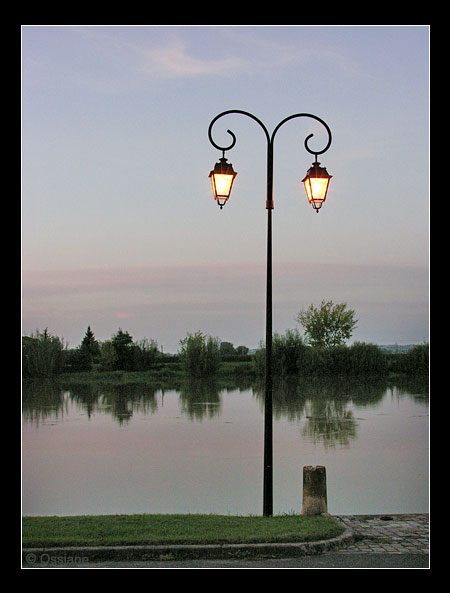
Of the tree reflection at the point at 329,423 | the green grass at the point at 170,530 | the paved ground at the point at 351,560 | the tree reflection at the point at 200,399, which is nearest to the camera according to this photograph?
the paved ground at the point at 351,560

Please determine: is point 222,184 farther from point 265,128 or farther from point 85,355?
point 85,355

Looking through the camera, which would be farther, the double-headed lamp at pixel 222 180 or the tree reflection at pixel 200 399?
the tree reflection at pixel 200 399

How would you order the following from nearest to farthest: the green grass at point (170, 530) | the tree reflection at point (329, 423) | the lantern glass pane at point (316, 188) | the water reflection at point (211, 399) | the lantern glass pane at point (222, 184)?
the green grass at point (170, 530) → the lantern glass pane at point (222, 184) → the lantern glass pane at point (316, 188) → the tree reflection at point (329, 423) → the water reflection at point (211, 399)

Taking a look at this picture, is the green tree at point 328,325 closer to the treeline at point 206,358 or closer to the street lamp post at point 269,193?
the treeline at point 206,358

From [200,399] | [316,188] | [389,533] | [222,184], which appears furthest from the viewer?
[200,399]

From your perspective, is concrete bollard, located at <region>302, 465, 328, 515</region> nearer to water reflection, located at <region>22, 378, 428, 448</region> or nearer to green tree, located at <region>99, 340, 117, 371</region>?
water reflection, located at <region>22, 378, 428, 448</region>

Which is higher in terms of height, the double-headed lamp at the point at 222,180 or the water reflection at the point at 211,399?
the double-headed lamp at the point at 222,180

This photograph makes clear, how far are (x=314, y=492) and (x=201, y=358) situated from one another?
2665 centimetres

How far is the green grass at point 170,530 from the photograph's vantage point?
21.1 ft

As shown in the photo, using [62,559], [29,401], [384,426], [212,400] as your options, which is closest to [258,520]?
[62,559]

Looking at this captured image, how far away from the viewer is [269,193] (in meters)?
8.56

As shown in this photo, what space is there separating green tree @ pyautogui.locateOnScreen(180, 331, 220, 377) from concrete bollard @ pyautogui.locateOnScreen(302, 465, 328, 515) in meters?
25.9

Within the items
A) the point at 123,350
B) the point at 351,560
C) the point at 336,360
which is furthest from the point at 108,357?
the point at 351,560

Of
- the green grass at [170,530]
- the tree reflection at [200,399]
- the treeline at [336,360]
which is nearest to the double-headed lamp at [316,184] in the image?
the green grass at [170,530]
